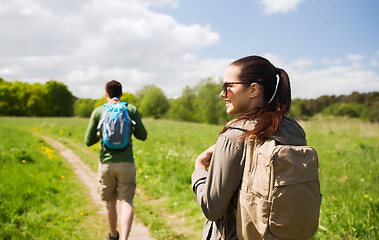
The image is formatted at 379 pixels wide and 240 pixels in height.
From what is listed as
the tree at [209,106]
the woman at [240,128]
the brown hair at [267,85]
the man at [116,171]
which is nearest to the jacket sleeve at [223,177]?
the woman at [240,128]

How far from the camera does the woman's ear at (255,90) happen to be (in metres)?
1.48

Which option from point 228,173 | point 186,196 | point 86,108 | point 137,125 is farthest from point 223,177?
point 86,108

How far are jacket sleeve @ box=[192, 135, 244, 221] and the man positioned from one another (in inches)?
86.6

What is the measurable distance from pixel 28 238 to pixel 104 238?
1.02 m

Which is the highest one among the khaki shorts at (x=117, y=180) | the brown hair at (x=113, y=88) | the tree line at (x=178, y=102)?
the tree line at (x=178, y=102)

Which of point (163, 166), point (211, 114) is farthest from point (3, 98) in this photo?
point (163, 166)

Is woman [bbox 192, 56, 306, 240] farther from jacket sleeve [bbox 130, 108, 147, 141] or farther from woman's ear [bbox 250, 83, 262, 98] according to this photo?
jacket sleeve [bbox 130, 108, 147, 141]

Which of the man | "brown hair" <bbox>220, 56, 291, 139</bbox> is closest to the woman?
"brown hair" <bbox>220, 56, 291, 139</bbox>

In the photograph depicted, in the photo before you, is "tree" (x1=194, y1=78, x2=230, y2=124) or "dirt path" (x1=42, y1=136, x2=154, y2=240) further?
"tree" (x1=194, y1=78, x2=230, y2=124)

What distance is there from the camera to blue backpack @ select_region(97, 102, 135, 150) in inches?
130

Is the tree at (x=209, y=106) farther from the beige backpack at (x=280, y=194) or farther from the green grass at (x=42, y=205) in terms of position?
the beige backpack at (x=280, y=194)

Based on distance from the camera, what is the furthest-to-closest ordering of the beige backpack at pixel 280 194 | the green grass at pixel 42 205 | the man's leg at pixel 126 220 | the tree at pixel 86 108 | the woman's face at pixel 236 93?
the tree at pixel 86 108 → the green grass at pixel 42 205 → the man's leg at pixel 126 220 → the woman's face at pixel 236 93 → the beige backpack at pixel 280 194

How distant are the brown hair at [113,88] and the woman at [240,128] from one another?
7.24ft

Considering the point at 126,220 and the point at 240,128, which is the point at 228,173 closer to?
the point at 240,128
